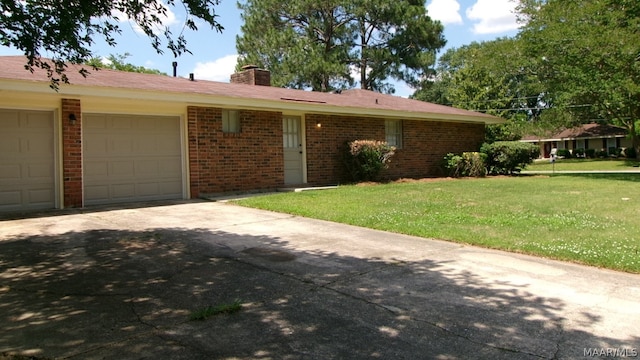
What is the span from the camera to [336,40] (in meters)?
34.0

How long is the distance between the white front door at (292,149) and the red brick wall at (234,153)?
482mm

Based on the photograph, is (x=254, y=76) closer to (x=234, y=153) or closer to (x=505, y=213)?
(x=234, y=153)

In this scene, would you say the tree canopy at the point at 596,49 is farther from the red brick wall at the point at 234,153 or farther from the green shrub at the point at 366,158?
the red brick wall at the point at 234,153

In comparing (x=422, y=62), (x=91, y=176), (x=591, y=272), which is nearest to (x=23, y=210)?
(x=91, y=176)

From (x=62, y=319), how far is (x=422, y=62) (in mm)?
31853

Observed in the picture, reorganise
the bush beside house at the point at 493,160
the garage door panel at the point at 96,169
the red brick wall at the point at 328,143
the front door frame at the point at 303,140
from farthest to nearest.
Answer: the bush beside house at the point at 493,160 → the red brick wall at the point at 328,143 → the front door frame at the point at 303,140 → the garage door panel at the point at 96,169

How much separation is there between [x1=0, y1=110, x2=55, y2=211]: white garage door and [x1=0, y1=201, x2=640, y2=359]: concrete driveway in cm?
333

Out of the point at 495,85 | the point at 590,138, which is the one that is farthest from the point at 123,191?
the point at 590,138

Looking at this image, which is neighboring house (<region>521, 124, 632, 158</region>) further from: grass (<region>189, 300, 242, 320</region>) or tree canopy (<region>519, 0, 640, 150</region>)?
grass (<region>189, 300, 242, 320</region>)

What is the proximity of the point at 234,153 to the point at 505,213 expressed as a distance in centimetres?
696

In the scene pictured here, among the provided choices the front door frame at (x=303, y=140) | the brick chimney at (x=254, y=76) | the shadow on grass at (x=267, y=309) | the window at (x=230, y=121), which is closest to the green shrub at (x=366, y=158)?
the front door frame at (x=303, y=140)

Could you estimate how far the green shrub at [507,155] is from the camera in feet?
62.5

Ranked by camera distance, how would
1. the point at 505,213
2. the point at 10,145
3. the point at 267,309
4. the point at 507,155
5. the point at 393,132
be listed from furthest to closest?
the point at 507,155 → the point at 393,132 → the point at 10,145 → the point at 505,213 → the point at 267,309

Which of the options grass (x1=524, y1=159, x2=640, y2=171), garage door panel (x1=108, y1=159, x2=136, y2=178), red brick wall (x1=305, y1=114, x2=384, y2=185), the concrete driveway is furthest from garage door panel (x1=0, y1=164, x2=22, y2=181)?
grass (x1=524, y1=159, x2=640, y2=171)
